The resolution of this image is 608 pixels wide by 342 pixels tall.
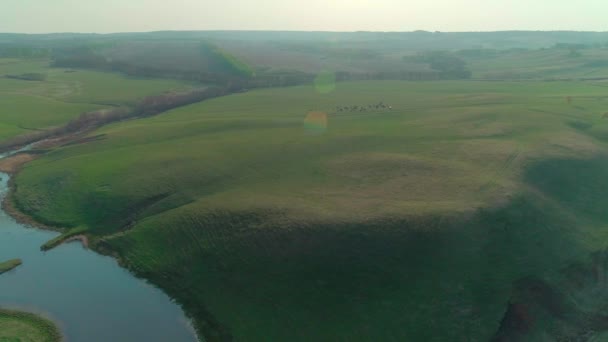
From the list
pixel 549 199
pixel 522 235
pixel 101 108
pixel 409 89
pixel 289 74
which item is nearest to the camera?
pixel 522 235

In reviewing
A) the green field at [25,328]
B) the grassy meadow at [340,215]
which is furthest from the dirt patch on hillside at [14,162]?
the green field at [25,328]

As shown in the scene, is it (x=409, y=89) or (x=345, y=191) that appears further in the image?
(x=409, y=89)

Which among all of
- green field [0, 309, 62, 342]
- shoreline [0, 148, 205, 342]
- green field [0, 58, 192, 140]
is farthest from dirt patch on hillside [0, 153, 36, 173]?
green field [0, 309, 62, 342]

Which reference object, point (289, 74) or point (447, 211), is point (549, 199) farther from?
point (289, 74)

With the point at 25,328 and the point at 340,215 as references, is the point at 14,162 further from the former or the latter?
the point at 340,215

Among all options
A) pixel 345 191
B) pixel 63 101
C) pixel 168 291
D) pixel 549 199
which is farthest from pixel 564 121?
pixel 63 101

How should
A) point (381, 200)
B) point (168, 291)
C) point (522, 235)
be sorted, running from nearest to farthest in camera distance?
point (168, 291), point (522, 235), point (381, 200)
